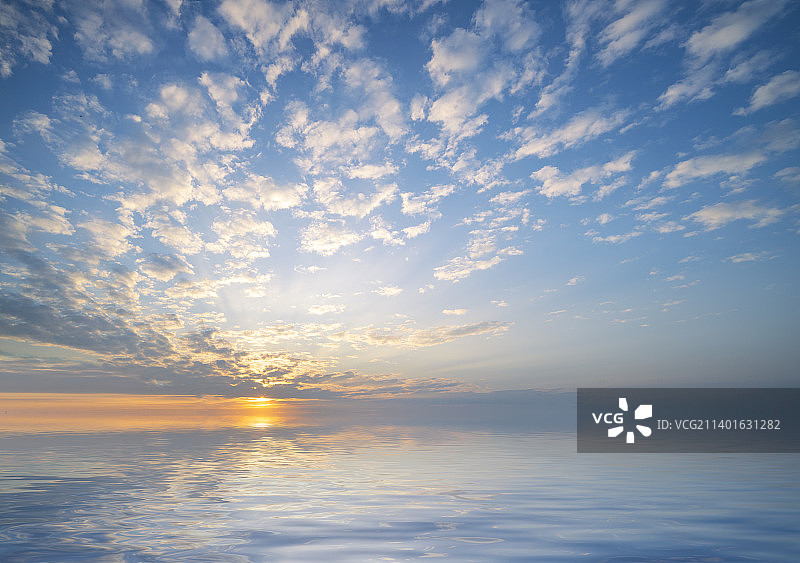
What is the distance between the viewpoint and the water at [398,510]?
1061 cm

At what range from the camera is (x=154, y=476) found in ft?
71.8

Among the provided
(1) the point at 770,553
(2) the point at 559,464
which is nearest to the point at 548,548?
(1) the point at 770,553

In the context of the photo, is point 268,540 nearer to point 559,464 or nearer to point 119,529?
point 119,529

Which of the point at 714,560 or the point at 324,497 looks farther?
the point at 324,497

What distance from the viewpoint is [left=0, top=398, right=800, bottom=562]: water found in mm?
10609

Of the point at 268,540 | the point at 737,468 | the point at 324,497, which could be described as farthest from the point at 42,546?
the point at 737,468

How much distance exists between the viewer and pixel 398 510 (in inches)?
582

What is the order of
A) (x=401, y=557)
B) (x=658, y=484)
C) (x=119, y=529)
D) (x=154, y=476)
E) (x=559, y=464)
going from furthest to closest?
1. (x=559, y=464)
2. (x=154, y=476)
3. (x=658, y=484)
4. (x=119, y=529)
5. (x=401, y=557)

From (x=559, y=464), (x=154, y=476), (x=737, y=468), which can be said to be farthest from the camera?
(x=559, y=464)

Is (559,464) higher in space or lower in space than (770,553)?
lower

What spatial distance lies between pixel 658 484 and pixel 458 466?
10.8 meters

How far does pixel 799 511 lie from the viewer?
582 inches

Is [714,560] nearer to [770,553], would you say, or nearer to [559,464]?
[770,553]

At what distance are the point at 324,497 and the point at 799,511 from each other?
1766 centimetres
